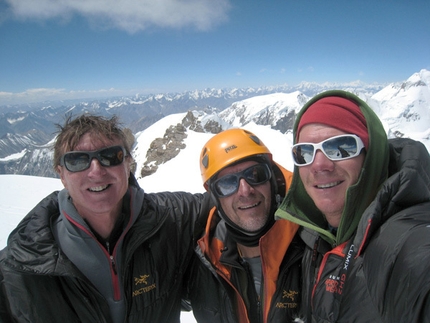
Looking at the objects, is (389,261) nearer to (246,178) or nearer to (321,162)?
(321,162)

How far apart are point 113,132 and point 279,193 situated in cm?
256

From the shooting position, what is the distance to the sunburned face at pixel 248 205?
3219 mm

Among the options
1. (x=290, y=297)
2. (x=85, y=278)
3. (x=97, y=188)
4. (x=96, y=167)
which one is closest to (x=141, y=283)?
(x=85, y=278)

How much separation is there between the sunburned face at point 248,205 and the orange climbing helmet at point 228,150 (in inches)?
7.0

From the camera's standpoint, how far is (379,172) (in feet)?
7.32

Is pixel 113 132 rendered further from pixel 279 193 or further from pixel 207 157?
pixel 279 193

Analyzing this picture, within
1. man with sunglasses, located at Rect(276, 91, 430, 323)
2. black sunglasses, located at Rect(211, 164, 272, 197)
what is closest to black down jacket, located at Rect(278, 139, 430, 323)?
man with sunglasses, located at Rect(276, 91, 430, 323)

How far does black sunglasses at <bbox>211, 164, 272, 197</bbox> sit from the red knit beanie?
1117 mm

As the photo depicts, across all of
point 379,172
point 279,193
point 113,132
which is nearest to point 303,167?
point 379,172

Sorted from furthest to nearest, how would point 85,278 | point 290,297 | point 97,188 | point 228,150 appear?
point 228,150, point 97,188, point 290,297, point 85,278

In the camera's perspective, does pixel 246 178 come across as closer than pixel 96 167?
No

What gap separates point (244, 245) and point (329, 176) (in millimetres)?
1530

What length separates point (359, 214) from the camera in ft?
7.38

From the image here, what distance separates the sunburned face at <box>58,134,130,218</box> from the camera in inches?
113
